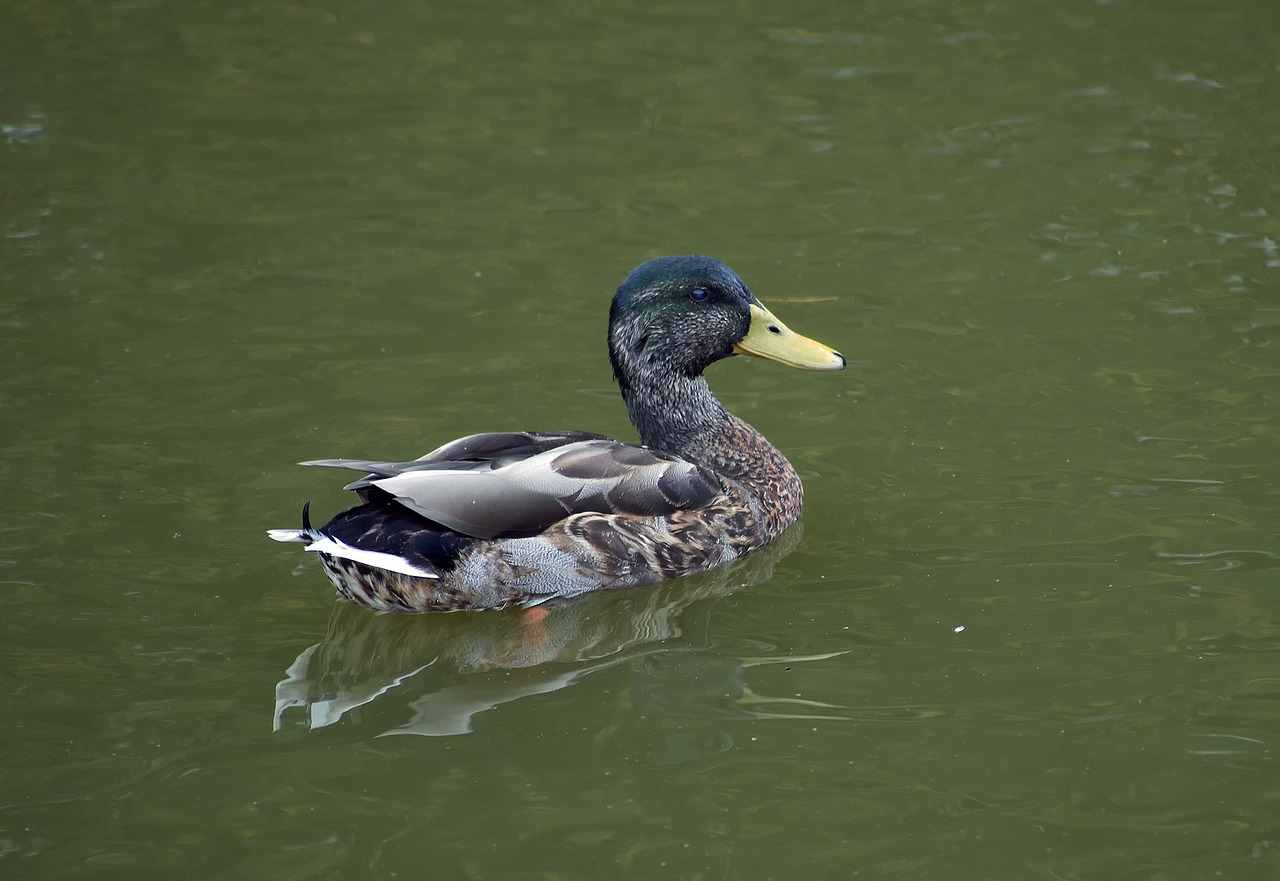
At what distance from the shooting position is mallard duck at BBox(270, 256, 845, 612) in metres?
6.83

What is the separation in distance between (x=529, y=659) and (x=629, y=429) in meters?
2.26

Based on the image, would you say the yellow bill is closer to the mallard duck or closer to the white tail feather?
the mallard duck

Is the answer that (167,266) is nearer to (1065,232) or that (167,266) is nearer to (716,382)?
(716,382)

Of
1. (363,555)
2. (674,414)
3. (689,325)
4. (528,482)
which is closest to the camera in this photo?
(363,555)

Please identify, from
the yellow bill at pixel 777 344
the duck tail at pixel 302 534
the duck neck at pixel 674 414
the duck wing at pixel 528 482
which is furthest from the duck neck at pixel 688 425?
the duck tail at pixel 302 534

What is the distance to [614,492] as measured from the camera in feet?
23.5

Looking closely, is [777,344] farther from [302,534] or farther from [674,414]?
[302,534]

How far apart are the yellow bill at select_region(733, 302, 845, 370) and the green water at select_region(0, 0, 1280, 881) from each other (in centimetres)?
68

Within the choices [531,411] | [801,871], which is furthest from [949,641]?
[531,411]

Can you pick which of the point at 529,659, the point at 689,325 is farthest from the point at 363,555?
the point at 689,325

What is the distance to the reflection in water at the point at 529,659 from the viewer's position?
6219mm

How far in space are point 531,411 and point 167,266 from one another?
9.90 feet

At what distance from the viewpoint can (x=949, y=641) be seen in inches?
258

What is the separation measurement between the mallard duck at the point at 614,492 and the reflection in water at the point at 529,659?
0.32ft
